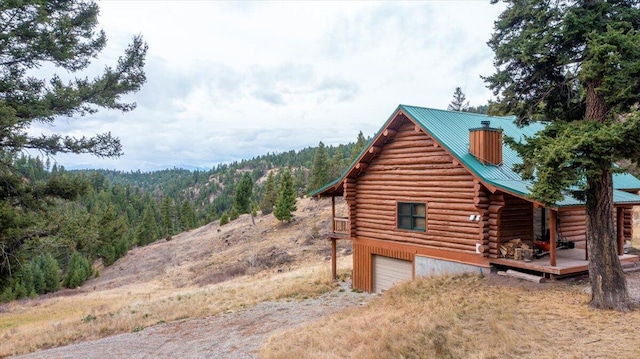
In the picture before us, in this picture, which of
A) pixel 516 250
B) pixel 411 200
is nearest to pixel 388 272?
pixel 411 200

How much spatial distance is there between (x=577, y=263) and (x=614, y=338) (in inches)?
226

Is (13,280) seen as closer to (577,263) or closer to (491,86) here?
(491,86)

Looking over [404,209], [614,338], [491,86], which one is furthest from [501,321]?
[404,209]

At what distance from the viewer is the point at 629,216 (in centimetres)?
1961

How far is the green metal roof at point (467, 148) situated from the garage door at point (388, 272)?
4047 millimetres

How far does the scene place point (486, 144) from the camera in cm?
1459

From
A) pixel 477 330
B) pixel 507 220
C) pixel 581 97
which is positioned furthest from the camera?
pixel 507 220

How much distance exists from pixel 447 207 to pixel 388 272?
4.39m

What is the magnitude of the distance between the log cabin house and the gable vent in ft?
0.11

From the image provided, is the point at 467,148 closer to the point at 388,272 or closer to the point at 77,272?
the point at 388,272

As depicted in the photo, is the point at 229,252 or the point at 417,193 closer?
the point at 417,193

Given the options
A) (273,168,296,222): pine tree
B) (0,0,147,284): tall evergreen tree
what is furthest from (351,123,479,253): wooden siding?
(273,168,296,222): pine tree

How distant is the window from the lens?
16234mm

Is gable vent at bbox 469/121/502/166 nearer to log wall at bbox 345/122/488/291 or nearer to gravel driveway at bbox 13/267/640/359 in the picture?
log wall at bbox 345/122/488/291
